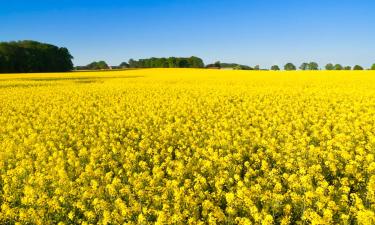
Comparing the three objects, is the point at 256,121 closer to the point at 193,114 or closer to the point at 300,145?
the point at 193,114

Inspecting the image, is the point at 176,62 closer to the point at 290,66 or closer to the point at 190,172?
the point at 290,66

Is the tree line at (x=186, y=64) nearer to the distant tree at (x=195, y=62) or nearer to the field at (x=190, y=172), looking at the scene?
the distant tree at (x=195, y=62)

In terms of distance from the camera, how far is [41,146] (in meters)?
11.2

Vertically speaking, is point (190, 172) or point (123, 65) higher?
point (190, 172)

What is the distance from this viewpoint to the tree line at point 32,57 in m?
79.0

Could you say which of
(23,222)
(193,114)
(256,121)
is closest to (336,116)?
(256,121)

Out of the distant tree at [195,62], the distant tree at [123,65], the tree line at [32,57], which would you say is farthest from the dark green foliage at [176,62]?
the tree line at [32,57]

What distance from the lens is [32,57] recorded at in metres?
83.9

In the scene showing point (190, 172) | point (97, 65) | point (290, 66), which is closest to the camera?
point (190, 172)

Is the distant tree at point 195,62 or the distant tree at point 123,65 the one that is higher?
the distant tree at point 195,62

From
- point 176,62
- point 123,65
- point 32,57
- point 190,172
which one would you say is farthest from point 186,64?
point 190,172

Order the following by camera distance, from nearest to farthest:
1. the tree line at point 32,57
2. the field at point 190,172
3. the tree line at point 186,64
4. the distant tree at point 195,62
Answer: the field at point 190,172 → the tree line at point 32,57 → the tree line at point 186,64 → the distant tree at point 195,62

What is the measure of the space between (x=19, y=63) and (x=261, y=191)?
3237 inches

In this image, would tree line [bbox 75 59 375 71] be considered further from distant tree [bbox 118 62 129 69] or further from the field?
the field
